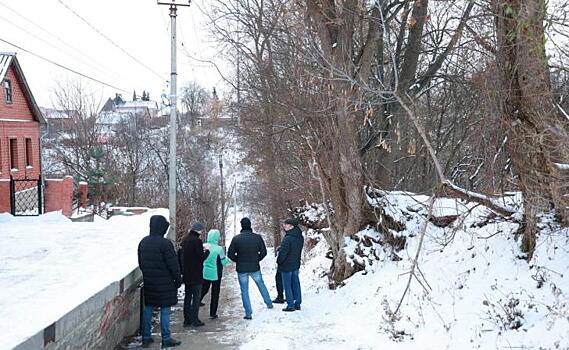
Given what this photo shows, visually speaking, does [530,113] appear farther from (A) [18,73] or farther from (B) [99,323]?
(A) [18,73]

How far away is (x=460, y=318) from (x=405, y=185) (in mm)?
15129

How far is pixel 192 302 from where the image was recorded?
940 centimetres

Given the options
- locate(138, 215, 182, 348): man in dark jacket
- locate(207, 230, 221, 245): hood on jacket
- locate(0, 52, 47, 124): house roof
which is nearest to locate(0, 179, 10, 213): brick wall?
locate(0, 52, 47, 124): house roof

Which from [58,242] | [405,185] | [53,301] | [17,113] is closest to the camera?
[53,301]

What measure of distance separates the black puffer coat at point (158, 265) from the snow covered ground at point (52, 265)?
0.51 metres

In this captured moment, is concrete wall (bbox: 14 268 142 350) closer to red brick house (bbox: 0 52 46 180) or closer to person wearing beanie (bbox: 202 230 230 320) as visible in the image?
person wearing beanie (bbox: 202 230 230 320)

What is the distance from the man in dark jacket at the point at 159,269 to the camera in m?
7.79

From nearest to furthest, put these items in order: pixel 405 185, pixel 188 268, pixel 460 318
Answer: pixel 460 318 < pixel 188 268 < pixel 405 185

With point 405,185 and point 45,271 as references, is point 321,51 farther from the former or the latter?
point 405,185

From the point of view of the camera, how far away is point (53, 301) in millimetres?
6664

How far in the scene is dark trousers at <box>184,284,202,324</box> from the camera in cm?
926

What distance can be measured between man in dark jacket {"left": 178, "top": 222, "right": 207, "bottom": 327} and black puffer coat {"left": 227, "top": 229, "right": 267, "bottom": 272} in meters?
0.69

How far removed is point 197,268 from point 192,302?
58 centimetres

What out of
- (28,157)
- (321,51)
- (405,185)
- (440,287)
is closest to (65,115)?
(28,157)
